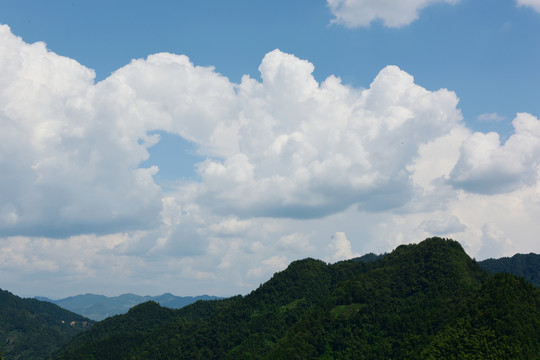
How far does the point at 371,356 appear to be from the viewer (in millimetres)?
190500

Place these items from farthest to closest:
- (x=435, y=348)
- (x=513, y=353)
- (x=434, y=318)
Result: (x=434, y=318) < (x=435, y=348) < (x=513, y=353)

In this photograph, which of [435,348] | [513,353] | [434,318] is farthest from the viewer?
[434,318]

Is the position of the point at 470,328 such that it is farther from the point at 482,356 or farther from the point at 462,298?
the point at 462,298

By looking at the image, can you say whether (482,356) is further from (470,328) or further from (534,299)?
(534,299)

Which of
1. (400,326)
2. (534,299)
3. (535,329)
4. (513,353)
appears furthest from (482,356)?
(400,326)

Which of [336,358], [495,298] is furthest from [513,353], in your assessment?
[336,358]

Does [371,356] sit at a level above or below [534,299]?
below

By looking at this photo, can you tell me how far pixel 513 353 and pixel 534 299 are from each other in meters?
31.3

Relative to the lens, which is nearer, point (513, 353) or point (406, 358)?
point (513, 353)

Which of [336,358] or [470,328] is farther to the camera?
[336,358]

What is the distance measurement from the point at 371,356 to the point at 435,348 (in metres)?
33.6

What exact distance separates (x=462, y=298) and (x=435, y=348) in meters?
35.6

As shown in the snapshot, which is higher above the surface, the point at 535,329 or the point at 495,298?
the point at 495,298

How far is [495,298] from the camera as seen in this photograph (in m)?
170
